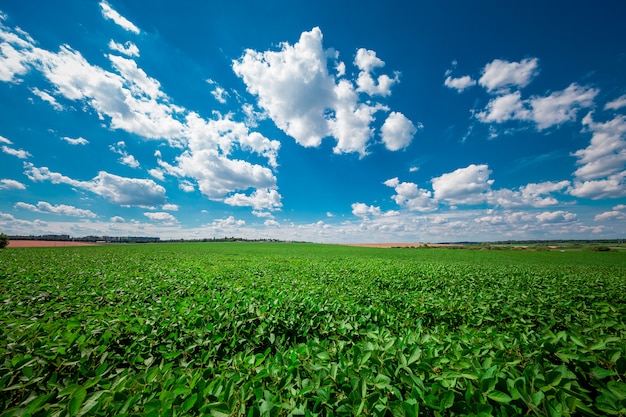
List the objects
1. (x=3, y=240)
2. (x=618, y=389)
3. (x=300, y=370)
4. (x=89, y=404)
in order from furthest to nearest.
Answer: (x=3, y=240)
(x=300, y=370)
(x=89, y=404)
(x=618, y=389)

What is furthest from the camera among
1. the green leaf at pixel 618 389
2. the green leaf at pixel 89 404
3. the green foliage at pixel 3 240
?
the green foliage at pixel 3 240

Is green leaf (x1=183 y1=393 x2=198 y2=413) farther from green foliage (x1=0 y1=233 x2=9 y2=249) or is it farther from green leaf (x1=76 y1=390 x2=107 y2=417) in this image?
green foliage (x1=0 y1=233 x2=9 y2=249)

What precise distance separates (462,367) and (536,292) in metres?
9.78

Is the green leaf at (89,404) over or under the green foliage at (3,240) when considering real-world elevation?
under

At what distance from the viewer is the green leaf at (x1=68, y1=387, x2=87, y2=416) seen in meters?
1.54

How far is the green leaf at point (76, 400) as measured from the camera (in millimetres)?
1535

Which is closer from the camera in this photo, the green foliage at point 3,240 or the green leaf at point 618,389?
the green leaf at point 618,389

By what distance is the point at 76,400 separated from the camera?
5.21 ft

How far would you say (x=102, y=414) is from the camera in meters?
1.63

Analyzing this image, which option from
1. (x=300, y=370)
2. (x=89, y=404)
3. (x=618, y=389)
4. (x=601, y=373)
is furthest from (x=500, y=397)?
(x=89, y=404)

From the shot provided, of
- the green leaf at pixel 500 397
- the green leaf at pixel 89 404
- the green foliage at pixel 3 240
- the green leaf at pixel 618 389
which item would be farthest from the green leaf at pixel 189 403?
the green foliage at pixel 3 240

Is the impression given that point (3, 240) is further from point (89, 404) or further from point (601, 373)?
point (601, 373)

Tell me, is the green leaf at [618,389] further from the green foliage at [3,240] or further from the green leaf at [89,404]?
the green foliage at [3,240]

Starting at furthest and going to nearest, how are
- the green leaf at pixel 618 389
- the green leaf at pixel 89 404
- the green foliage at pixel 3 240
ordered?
the green foliage at pixel 3 240 → the green leaf at pixel 89 404 → the green leaf at pixel 618 389
